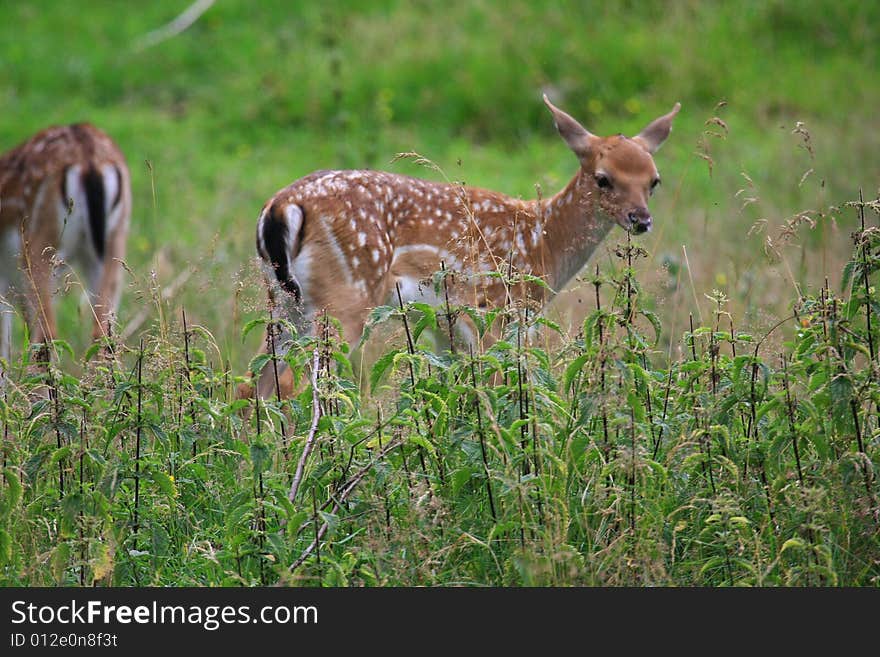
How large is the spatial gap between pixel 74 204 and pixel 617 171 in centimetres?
320

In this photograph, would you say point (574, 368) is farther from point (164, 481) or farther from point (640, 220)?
point (640, 220)

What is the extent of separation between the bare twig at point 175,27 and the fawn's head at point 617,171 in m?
8.60

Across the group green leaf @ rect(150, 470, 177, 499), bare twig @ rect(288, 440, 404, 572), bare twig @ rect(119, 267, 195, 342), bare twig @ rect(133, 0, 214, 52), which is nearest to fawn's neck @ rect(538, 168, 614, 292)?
bare twig @ rect(119, 267, 195, 342)

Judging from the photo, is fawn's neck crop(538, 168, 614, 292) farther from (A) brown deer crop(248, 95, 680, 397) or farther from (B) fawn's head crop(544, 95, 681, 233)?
(B) fawn's head crop(544, 95, 681, 233)

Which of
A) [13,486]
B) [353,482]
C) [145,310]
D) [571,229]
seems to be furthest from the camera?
[145,310]

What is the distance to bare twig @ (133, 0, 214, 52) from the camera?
46.7 ft

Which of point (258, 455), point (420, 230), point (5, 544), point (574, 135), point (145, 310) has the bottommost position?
point (5, 544)

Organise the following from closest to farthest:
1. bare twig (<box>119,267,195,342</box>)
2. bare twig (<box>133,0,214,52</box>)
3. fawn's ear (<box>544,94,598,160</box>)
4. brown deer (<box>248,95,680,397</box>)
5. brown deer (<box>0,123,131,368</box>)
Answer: brown deer (<box>248,95,680,397</box>)
fawn's ear (<box>544,94,598,160</box>)
brown deer (<box>0,123,131,368</box>)
bare twig (<box>119,267,195,342</box>)
bare twig (<box>133,0,214,52</box>)

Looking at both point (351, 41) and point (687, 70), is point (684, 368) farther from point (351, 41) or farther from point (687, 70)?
point (351, 41)

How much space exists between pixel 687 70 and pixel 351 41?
3492mm

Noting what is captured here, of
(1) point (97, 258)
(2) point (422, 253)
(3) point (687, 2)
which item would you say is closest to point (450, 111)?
(3) point (687, 2)

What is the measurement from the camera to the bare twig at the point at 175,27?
46.7 ft

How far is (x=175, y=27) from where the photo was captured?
14.7 m

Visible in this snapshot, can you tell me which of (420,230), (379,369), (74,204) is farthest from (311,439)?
(74,204)
